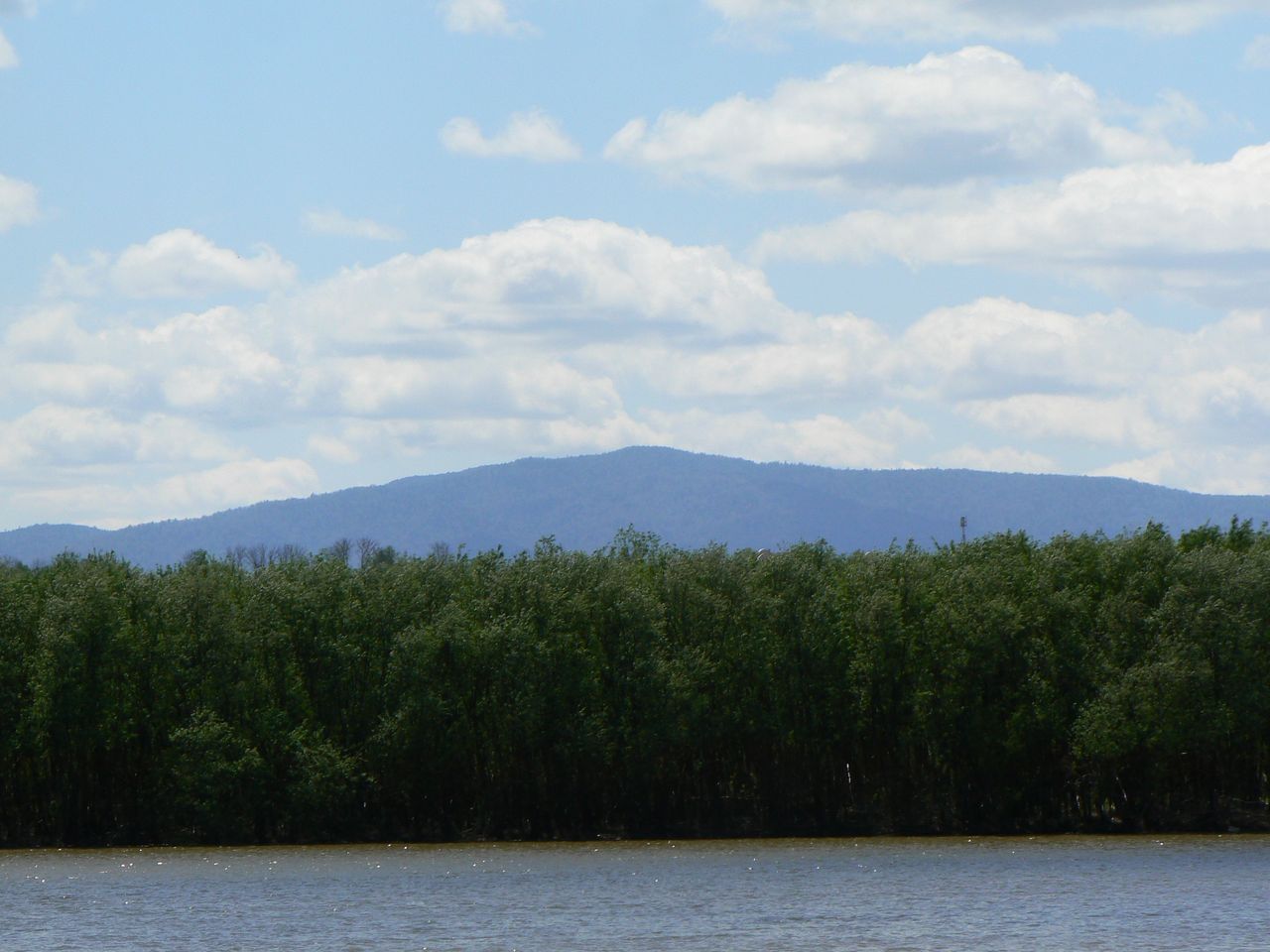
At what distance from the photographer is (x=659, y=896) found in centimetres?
5647

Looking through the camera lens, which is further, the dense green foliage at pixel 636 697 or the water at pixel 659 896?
the dense green foliage at pixel 636 697

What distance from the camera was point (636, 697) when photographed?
3142 inches

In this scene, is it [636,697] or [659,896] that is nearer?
[659,896]

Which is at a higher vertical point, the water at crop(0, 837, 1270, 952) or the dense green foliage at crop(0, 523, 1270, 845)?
the dense green foliage at crop(0, 523, 1270, 845)

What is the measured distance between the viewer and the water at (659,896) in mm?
46344

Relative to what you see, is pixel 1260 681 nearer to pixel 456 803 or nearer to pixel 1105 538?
pixel 1105 538

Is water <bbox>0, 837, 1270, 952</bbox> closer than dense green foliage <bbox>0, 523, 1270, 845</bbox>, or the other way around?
water <bbox>0, 837, 1270, 952</bbox>

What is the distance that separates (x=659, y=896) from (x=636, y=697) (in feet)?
77.4

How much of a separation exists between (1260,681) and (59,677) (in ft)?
166

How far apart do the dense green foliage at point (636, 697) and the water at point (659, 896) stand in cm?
364

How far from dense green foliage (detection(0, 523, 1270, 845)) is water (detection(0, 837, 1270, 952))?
12.0 ft

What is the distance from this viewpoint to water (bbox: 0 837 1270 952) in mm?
46344

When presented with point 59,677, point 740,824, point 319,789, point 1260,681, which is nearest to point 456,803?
point 319,789

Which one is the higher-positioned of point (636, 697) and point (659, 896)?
point (636, 697)
